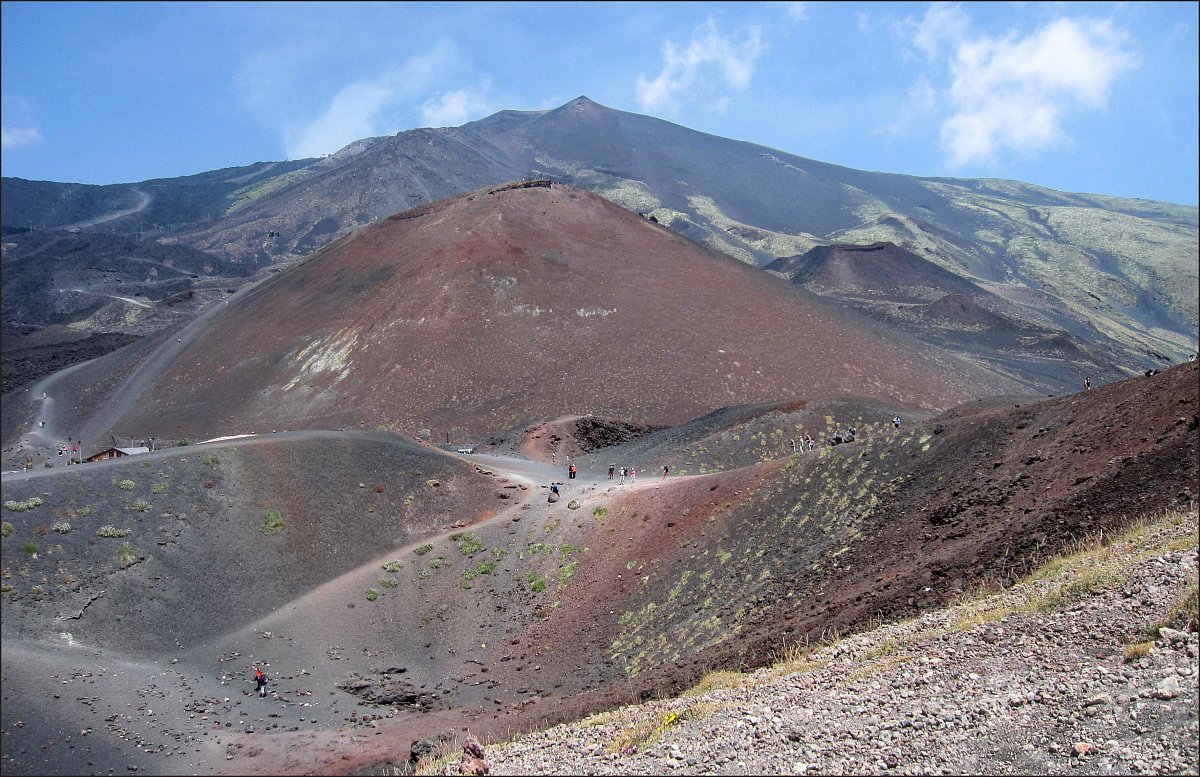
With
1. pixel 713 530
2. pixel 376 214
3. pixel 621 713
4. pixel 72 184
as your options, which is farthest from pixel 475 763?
pixel 72 184

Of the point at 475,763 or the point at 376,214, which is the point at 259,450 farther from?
the point at 376,214

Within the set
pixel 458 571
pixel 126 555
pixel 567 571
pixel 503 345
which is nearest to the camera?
pixel 126 555

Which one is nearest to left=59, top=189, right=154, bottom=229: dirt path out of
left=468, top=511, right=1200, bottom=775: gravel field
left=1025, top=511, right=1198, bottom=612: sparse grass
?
left=468, top=511, right=1200, bottom=775: gravel field

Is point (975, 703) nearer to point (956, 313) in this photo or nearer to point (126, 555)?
point (126, 555)

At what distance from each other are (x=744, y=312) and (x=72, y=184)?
184949mm

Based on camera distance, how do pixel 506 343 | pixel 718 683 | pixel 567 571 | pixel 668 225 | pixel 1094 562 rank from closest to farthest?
pixel 1094 562 → pixel 718 683 → pixel 567 571 → pixel 506 343 → pixel 668 225

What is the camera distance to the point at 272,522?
78.6 ft

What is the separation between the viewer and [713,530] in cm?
2309

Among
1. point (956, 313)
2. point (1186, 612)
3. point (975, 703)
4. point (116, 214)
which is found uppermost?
point (116, 214)

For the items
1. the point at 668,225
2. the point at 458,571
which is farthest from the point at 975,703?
the point at 668,225

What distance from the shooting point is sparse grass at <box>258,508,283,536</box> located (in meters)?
23.6

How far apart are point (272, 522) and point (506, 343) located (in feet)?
114

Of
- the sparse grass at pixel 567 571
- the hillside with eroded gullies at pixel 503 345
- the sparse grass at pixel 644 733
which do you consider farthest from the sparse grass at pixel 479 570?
the hillside with eroded gullies at pixel 503 345

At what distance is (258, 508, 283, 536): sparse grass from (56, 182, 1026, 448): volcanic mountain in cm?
2412
